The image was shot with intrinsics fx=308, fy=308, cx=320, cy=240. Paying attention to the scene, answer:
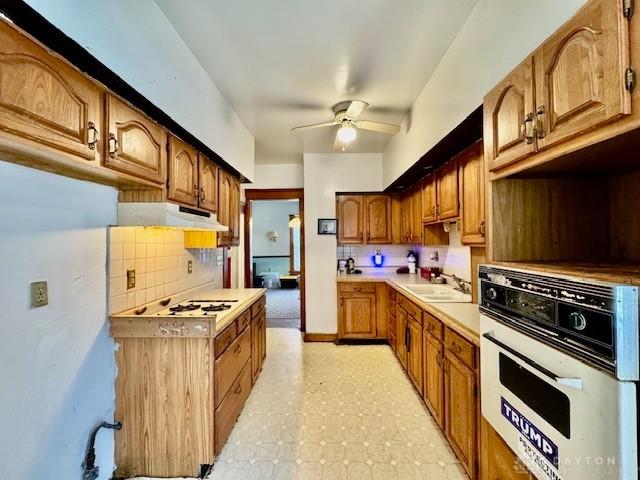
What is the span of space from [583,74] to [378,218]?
3451 millimetres

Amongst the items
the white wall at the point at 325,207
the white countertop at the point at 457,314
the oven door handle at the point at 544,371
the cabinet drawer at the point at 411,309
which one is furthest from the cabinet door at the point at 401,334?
the oven door handle at the point at 544,371

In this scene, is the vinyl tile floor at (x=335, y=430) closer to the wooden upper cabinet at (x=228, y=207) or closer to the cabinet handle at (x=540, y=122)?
the wooden upper cabinet at (x=228, y=207)

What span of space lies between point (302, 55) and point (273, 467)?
8.66 ft

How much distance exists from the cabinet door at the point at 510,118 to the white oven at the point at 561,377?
1.66 ft

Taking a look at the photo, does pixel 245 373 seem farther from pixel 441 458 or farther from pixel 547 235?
pixel 547 235

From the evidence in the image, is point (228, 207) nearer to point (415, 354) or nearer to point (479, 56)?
point (415, 354)

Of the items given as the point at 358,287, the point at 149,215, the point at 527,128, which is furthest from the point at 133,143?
the point at 358,287

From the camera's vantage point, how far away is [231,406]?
219 centimetres

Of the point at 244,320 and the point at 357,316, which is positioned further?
the point at 357,316

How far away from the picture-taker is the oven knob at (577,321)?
33.3 inches

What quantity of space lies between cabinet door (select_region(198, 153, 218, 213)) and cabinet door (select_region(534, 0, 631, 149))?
2.15m

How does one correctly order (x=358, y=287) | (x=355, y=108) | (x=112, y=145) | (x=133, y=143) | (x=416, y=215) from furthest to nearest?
(x=358, y=287) → (x=416, y=215) → (x=355, y=108) → (x=133, y=143) → (x=112, y=145)

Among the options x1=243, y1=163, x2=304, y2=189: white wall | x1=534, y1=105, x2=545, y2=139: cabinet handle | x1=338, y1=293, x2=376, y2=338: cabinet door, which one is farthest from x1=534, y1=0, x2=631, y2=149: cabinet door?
x1=243, y1=163, x2=304, y2=189: white wall

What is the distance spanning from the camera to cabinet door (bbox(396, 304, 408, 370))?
3.08 meters
